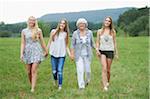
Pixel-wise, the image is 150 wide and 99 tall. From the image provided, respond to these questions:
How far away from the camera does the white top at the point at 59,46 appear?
1219cm

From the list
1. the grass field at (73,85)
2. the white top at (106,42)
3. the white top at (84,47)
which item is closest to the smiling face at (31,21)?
the white top at (84,47)

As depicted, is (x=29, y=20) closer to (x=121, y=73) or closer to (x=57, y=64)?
(x=57, y=64)

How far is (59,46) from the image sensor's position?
12.2m

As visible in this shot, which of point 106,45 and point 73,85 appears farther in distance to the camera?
point 73,85

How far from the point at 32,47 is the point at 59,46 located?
0.72 meters

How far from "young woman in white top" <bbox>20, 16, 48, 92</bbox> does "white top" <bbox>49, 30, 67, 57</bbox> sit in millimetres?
231

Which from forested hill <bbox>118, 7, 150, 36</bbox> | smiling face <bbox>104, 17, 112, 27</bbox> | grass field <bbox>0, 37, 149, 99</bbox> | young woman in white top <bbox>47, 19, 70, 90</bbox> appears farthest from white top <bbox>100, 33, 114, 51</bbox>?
forested hill <bbox>118, 7, 150, 36</bbox>

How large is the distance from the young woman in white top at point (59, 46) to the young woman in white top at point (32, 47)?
0.88ft

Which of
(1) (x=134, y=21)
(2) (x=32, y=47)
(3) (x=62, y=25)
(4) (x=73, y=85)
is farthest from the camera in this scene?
(1) (x=134, y=21)

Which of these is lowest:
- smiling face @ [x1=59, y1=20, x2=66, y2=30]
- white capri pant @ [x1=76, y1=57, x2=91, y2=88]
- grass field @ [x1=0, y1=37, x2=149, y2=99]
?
grass field @ [x1=0, y1=37, x2=149, y2=99]

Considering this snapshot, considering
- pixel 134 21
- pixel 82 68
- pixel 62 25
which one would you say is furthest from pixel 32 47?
pixel 134 21

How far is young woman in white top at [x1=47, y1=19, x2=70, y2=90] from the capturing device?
12148 millimetres

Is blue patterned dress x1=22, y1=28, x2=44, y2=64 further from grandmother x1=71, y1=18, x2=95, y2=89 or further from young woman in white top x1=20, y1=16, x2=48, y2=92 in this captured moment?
grandmother x1=71, y1=18, x2=95, y2=89

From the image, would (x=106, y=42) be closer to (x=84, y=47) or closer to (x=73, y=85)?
(x=84, y=47)
